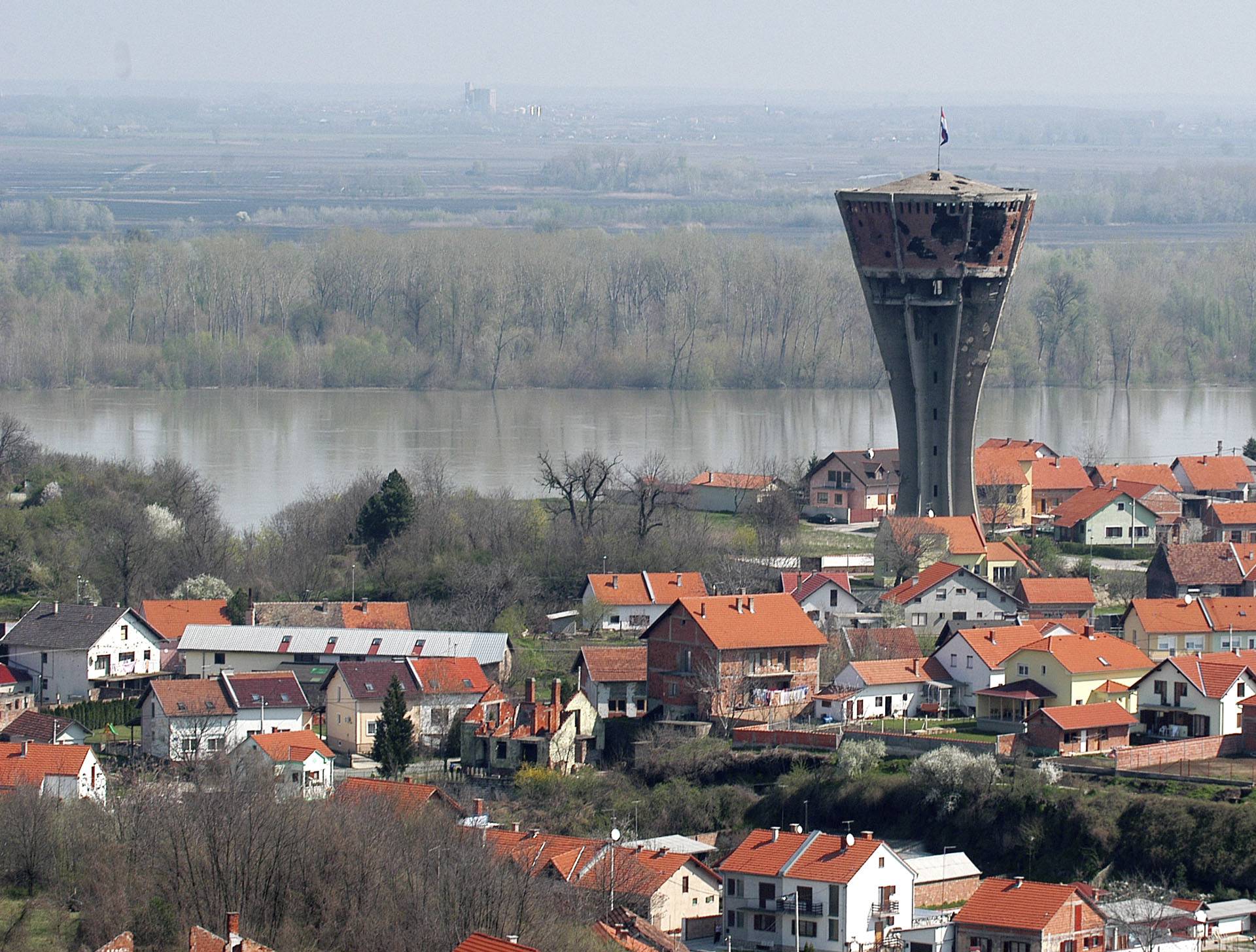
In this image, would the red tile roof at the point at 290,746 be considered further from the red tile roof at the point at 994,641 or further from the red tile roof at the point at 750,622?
the red tile roof at the point at 994,641

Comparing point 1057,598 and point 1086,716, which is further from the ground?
point 1086,716

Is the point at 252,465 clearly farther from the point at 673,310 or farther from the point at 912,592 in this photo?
the point at 673,310

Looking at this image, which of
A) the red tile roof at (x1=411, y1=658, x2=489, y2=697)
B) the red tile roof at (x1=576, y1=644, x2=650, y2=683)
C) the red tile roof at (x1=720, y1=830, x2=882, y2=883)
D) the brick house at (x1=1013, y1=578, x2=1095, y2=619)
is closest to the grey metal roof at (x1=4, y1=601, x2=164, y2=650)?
the red tile roof at (x1=411, y1=658, x2=489, y2=697)

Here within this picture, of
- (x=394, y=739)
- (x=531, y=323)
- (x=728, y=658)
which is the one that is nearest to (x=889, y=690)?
(x=728, y=658)

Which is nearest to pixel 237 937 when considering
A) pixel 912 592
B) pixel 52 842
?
pixel 52 842

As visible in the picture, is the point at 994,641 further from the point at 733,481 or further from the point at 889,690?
the point at 733,481

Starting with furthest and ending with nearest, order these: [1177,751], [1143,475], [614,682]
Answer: [1143,475] < [614,682] < [1177,751]

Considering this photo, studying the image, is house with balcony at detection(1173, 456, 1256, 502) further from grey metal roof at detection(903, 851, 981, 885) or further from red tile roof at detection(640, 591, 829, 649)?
grey metal roof at detection(903, 851, 981, 885)
